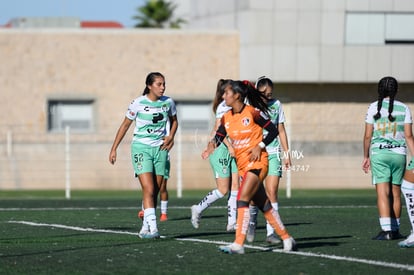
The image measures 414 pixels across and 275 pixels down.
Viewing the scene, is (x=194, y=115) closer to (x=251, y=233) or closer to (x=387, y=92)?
(x=387, y=92)

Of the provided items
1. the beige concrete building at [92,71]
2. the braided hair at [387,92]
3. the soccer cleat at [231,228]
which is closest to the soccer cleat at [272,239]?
the braided hair at [387,92]

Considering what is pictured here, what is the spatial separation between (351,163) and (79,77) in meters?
11.4

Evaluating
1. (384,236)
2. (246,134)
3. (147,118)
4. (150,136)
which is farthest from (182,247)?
(384,236)

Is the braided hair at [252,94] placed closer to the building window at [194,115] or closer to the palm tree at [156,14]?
the building window at [194,115]

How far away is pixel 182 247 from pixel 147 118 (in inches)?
89.5

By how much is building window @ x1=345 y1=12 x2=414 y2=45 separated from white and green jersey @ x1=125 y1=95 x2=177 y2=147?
26.8m

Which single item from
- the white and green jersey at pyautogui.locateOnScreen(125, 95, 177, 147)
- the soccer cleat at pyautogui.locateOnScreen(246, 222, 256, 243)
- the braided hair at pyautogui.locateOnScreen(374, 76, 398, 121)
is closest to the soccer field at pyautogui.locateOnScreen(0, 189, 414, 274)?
the soccer cleat at pyautogui.locateOnScreen(246, 222, 256, 243)

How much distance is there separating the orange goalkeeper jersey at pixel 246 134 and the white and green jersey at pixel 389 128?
2.26 m

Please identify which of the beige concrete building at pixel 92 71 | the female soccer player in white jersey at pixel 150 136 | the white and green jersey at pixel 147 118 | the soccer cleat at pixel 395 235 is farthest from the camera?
the beige concrete building at pixel 92 71

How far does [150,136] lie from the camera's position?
13.8 metres

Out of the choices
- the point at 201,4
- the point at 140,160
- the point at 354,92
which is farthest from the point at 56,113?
the point at 140,160

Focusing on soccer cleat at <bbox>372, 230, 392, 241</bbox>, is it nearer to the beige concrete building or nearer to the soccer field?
the soccer field

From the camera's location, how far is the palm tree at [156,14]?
2800 inches

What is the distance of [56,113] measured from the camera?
4031 centimetres
